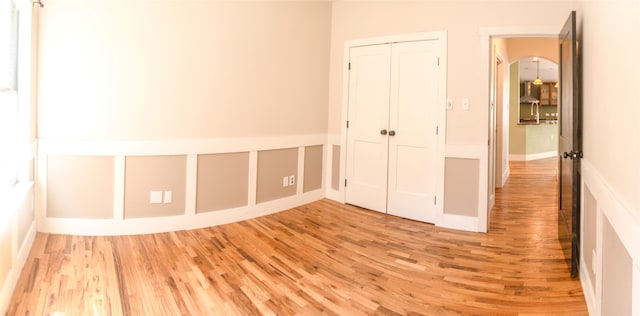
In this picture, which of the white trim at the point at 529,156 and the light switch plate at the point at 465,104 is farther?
the white trim at the point at 529,156

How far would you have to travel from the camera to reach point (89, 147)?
125 inches

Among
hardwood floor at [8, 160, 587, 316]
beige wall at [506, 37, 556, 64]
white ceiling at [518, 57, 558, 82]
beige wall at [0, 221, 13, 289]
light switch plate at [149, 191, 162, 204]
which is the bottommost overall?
hardwood floor at [8, 160, 587, 316]

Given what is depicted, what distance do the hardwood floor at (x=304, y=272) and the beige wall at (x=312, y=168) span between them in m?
0.82

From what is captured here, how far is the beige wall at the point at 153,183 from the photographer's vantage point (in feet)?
10.9

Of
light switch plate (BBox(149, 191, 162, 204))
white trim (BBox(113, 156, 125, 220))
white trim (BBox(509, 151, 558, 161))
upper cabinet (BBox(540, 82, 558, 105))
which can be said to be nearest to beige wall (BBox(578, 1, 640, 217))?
light switch plate (BBox(149, 191, 162, 204))

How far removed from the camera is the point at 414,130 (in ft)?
13.0

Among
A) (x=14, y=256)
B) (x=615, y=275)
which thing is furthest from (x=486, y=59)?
(x=14, y=256)

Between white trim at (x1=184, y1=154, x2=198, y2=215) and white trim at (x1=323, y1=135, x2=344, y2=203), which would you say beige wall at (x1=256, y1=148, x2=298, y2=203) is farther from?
white trim at (x1=184, y1=154, x2=198, y2=215)

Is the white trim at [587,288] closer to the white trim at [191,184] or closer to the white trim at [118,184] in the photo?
the white trim at [191,184]

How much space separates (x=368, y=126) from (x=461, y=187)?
1.27 meters

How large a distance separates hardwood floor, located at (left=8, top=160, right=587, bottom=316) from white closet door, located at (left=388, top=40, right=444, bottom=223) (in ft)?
1.05

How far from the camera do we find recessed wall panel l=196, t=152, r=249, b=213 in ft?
11.8

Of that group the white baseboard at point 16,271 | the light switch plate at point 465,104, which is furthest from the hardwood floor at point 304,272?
the light switch plate at point 465,104

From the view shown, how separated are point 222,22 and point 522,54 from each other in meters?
5.36
